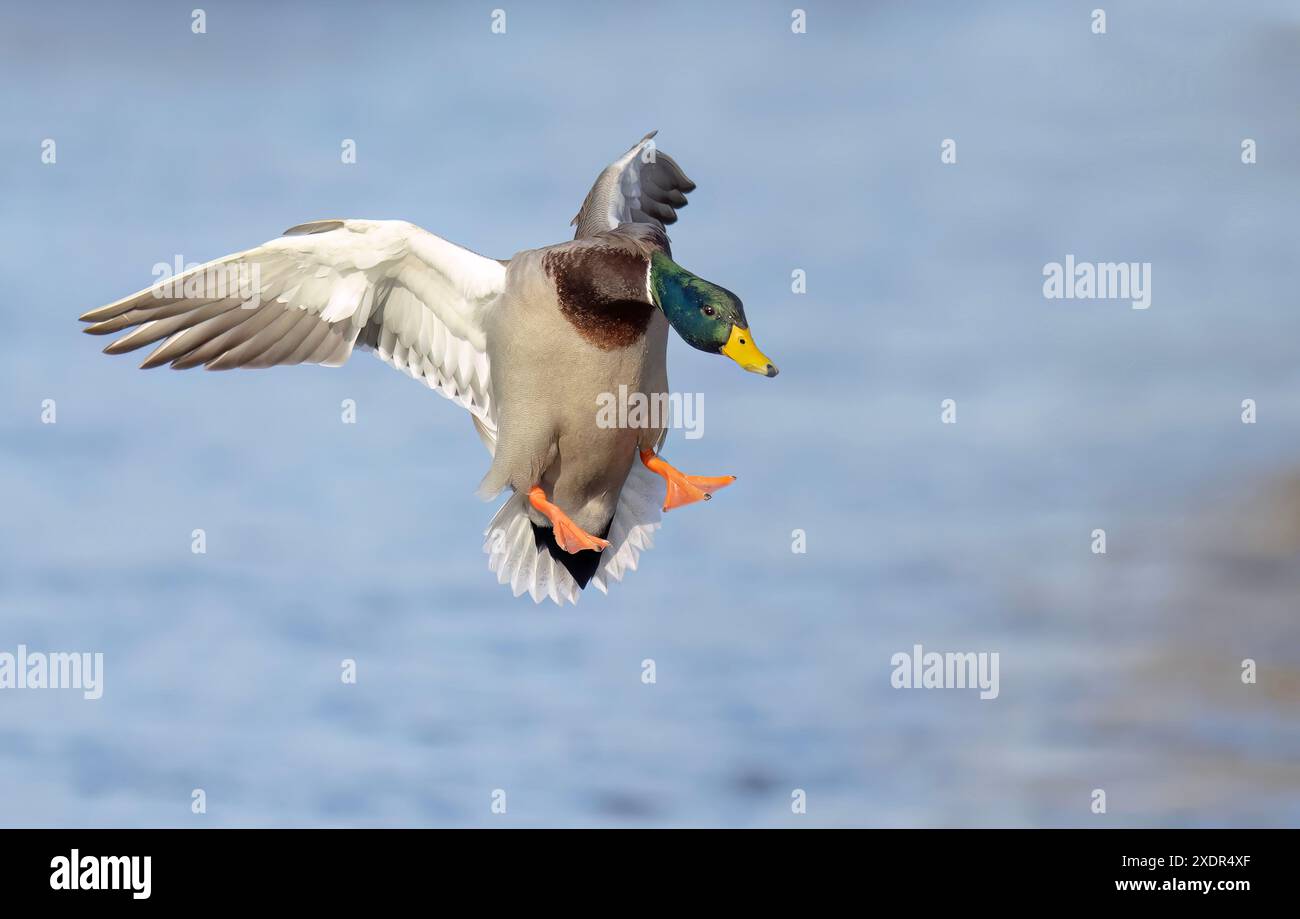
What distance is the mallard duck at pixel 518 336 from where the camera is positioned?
8.75m

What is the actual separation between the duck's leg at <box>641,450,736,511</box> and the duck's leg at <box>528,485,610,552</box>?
0.46 metres

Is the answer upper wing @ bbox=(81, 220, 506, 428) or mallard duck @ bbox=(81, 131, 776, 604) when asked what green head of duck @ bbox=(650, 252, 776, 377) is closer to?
mallard duck @ bbox=(81, 131, 776, 604)

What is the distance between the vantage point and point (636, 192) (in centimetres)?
1098

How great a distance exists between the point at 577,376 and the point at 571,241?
0.76 meters

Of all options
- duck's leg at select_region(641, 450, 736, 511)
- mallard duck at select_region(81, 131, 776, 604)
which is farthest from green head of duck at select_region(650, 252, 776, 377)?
duck's leg at select_region(641, 450, 736, 511)

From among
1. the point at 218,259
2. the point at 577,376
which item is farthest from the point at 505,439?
the point at 218,259

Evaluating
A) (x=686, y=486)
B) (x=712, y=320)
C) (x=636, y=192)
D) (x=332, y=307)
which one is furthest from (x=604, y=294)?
(x=636, y=192)

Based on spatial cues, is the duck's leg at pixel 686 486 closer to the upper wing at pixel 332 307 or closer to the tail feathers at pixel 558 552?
the tail feathers at pixel 558 552

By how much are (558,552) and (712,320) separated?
8.37ft

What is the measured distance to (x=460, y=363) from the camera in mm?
9891

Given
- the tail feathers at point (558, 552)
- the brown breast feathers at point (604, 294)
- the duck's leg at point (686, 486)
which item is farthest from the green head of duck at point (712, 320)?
the tail feathers at point (558, 552)

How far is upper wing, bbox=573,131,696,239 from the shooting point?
1052 centimetres

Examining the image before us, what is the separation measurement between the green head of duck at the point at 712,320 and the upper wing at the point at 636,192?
1.98 metres

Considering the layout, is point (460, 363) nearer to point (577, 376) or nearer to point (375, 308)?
point (375, 308)
